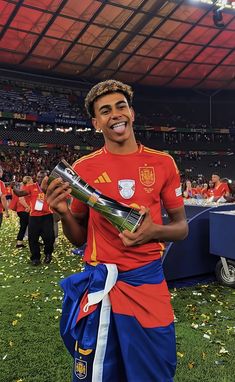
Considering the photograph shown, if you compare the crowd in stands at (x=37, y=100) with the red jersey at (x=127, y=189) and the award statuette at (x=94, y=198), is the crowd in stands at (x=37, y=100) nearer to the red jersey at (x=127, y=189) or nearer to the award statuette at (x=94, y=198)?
the red jersey at (x=127, y=189)

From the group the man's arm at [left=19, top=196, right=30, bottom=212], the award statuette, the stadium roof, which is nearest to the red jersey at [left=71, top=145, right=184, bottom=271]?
the award statuette

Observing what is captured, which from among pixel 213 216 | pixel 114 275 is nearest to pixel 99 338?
pixel 114 275

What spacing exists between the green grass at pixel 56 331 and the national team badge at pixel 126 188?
6.61 ft

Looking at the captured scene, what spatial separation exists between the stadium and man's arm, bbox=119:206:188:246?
21 centimetres

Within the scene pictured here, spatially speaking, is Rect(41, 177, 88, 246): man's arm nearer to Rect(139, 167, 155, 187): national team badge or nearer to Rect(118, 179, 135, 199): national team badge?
Rect(118, 179, 135, 199): national team badge

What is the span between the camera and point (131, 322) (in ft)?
5.49

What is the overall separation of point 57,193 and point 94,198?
0.17 metres

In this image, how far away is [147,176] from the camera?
5.98ft

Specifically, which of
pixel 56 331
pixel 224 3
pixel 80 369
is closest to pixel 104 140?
pixel 80 369

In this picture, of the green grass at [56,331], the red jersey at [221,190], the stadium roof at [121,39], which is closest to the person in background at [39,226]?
the green grass at [56,331]

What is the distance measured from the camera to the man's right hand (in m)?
1.68

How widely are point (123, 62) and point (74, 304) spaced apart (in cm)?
3338

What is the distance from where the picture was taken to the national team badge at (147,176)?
1806 mm

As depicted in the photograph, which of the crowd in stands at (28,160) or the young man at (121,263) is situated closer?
the young man at (121,263)
